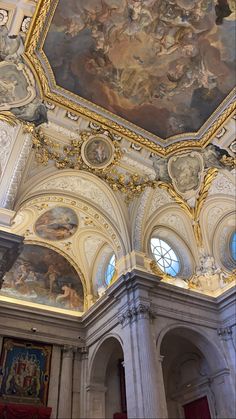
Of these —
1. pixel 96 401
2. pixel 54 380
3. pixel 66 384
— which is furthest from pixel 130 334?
pixel 54 380

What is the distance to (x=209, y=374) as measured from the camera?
1402 centimetres

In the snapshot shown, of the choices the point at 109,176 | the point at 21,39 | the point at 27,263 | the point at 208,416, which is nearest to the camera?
the point at 21,39

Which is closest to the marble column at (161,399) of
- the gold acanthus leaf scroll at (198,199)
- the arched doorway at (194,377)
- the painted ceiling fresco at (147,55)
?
the arched doorway at (194,377)

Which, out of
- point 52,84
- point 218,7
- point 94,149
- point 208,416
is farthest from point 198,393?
point 218,7

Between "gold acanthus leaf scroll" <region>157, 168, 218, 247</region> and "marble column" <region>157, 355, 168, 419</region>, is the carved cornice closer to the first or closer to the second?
"marble column" <region>157, 355, 168, 419</region>

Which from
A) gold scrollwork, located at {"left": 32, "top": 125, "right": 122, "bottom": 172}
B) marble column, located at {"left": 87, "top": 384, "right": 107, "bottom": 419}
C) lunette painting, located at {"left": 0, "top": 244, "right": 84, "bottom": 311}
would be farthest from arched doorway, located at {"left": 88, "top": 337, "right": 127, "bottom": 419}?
gold scrollwork, located at {"left": 32, "top": 125, "right": 122, "bottom": 172}

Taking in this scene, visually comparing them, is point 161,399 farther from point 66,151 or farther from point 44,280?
point 66,151

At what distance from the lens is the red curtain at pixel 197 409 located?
1385cm

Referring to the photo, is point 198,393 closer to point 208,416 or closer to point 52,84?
point 208,416

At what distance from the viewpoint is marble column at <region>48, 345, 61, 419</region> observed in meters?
14.0

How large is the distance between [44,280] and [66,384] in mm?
4509

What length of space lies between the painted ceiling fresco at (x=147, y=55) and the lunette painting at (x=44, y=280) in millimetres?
7418

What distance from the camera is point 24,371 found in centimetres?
1423

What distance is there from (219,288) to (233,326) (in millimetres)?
1749
